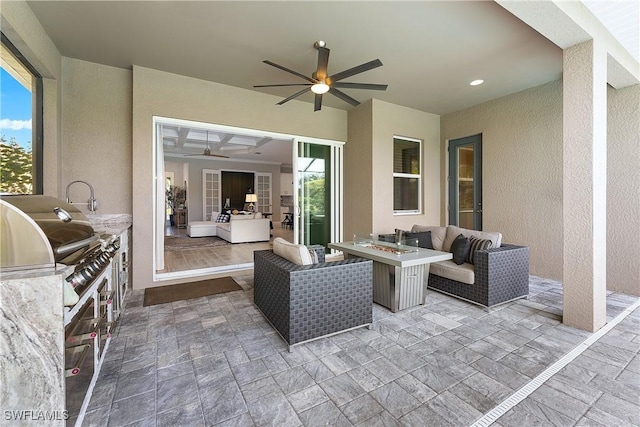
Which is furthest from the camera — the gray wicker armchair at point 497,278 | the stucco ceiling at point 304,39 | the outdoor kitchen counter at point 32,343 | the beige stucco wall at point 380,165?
the beige stucco wall at point 380,165

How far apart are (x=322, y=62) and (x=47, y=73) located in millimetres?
3054

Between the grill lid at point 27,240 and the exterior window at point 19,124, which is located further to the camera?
the exterior window at point 19,124

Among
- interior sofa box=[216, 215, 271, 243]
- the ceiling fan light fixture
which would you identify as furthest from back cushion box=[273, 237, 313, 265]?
interior sofa box=[216, 215, 271, 243]

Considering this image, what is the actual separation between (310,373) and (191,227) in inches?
305

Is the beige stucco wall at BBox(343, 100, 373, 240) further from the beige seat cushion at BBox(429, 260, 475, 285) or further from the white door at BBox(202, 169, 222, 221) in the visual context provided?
the white door at BBox(202, 169, 222, 221)

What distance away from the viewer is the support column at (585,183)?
8.10 feet

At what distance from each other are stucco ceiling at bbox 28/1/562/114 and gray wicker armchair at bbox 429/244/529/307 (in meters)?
2.34

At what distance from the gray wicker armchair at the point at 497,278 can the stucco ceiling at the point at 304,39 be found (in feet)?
7.69

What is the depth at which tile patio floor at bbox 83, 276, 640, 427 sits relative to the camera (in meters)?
1.53

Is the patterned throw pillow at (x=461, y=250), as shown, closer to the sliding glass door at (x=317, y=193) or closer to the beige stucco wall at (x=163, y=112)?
the sliding glass door at (x=317, y=193)

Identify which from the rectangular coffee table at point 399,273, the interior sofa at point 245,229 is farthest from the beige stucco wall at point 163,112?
the interior sofa at point 245,229

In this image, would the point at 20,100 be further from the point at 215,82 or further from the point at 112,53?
the point at 215,82

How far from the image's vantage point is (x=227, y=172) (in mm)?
11125

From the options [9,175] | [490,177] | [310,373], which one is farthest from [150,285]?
[490,177]
